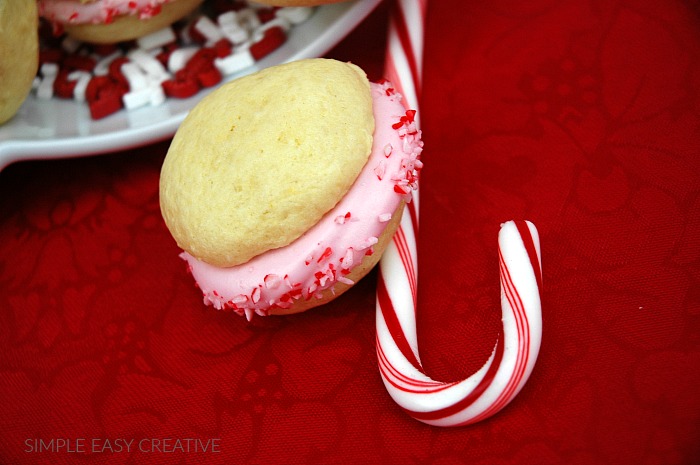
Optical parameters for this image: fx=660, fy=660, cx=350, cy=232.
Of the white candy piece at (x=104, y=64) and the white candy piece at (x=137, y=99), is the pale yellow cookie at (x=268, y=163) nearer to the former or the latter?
the white candy piece at (x=137, y=99)

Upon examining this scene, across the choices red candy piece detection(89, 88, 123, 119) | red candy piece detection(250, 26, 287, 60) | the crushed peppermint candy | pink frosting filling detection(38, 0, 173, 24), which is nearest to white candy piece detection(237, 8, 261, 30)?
the crushed peppermint candy

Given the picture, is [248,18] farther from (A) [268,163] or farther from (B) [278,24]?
(A) [268,163]

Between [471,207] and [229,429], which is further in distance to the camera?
[471,207]

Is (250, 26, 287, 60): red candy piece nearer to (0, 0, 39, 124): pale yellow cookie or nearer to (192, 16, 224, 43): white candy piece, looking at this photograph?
(192, 16, 224, 43): white candy piece

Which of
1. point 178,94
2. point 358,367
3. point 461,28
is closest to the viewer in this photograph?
point 358,367

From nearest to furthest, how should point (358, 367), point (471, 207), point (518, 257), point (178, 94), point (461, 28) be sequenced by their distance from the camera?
point (518, 257) < point (358, 367) < point (471, 207) < point (178, 94) < point (461, 28)

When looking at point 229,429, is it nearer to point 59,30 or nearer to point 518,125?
point 518,125

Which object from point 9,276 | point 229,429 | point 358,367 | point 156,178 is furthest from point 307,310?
point 9,276

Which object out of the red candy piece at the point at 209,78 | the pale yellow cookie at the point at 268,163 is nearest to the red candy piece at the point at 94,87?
the red candy piece at the point at 209,78
